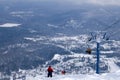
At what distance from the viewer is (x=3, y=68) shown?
407 feet

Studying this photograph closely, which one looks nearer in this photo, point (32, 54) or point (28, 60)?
point (28, 60)

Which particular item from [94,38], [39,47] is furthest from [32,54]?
[94,38]

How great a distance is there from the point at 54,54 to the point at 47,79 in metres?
113

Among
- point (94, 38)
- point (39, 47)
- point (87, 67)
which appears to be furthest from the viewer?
point (39, 47)

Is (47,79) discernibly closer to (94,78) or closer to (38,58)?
(94,78)

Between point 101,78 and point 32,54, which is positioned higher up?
point 101,78

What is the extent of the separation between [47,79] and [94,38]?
26.6 ft

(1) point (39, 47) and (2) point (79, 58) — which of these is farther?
(1) point (39, 47)

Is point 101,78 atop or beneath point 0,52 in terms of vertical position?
Result: atop

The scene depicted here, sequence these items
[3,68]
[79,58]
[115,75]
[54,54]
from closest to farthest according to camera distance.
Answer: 1. [115,75]
2. [3,68]
3. [79,58]
4. [54,54]

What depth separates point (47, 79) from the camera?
1195 inches

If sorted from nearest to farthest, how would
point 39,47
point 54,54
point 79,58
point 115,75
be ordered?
point 115,75, point 79,58, point 54,54, point 39,47

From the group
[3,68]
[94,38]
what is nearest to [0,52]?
[3,68]

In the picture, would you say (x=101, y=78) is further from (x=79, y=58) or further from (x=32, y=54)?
(x=32, y=54)
